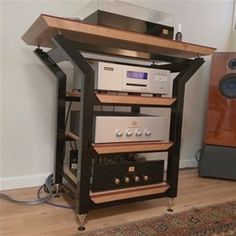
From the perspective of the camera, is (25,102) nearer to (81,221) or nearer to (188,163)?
(81,221)

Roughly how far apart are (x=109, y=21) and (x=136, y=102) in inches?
13.4

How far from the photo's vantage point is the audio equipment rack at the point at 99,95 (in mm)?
908

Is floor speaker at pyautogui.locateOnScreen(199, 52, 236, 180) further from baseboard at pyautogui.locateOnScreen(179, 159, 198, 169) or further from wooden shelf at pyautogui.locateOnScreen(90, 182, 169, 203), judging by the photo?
wooden shelf at pyautogui.locateOnScreen(90, 182, 169, 203)

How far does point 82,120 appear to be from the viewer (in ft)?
3.08

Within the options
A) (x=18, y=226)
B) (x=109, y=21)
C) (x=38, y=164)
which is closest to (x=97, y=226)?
(x=18, y=226)

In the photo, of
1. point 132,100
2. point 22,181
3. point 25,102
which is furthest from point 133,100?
point 22,181

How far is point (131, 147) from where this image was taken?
106 centimetres

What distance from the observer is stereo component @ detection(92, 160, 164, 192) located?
3.37 feet

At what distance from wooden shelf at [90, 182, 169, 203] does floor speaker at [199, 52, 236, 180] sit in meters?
0.70

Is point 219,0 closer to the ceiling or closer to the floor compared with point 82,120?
closer to the ceiling

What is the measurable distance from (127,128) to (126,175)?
21 cm

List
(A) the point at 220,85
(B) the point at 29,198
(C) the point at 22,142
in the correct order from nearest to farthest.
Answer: (B) the point at 29,198, (C) the point at 22,142, (A) the point at 220,85

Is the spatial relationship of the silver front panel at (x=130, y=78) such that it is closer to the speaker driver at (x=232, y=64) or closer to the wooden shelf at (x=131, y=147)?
the wooden shelf at (x=131, y=147)

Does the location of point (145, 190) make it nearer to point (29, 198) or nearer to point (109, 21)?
point (29, 198)
